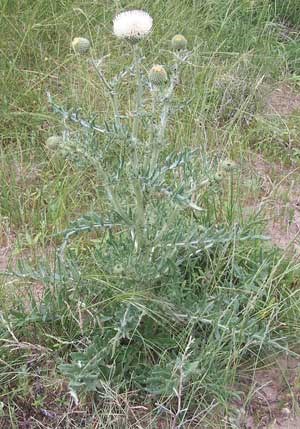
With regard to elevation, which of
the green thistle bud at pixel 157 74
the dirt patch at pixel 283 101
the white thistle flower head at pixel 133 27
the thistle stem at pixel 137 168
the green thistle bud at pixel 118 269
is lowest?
the dirt patch at pixel 283 101

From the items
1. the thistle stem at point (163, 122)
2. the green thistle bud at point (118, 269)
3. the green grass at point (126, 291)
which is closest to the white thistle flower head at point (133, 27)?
the thistle stem at point (163, 122)

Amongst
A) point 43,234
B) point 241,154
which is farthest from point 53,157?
point 241,154

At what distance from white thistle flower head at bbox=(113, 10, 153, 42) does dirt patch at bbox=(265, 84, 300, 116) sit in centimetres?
172

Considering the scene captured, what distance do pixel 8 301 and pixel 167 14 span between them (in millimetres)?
2192

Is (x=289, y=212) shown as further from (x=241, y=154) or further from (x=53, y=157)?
(x=53, y=157)

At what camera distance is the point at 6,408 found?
196 cm

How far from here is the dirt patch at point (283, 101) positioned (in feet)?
11.8

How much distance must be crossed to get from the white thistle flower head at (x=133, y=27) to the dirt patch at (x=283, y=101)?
1721mm

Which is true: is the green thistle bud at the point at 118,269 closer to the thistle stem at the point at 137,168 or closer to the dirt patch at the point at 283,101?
the thistle stem at the point at 137,168

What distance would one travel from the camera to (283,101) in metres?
3.74

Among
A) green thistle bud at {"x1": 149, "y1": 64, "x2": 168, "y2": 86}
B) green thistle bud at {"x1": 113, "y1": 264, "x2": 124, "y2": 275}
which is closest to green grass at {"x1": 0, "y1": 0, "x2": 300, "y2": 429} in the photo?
green thistle bud at {"x1": 113, "y1": 264, "x2": 124, "y2": 275}

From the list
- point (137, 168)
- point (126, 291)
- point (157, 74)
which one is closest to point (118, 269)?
point (126, 291)

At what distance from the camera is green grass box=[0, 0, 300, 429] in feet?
6.43

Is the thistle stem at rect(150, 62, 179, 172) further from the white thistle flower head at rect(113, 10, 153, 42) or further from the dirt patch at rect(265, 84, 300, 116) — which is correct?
the dirt patch at rect(265, 84, 300, 116)
